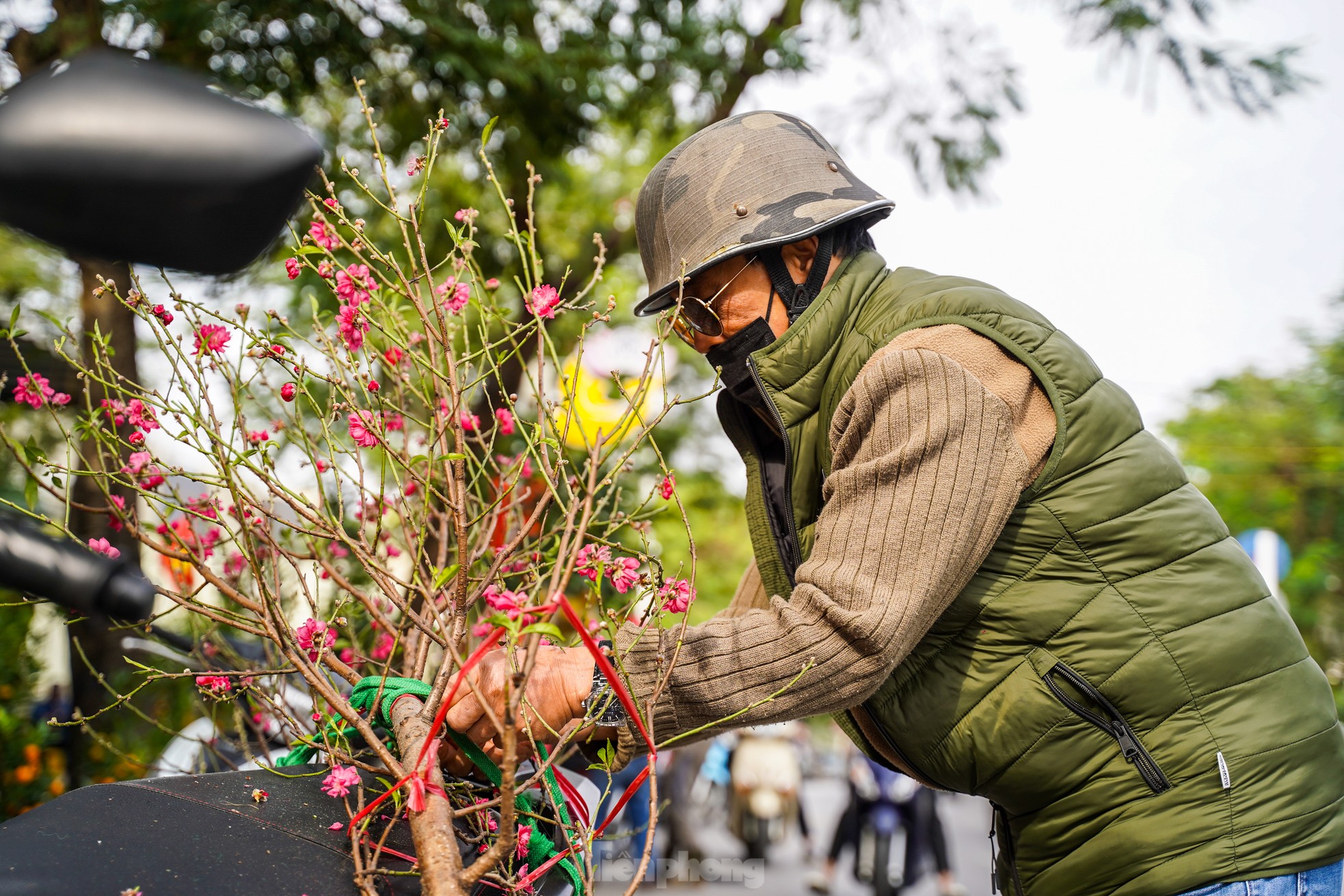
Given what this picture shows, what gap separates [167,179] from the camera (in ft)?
3.03

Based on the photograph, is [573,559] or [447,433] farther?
[447,433]

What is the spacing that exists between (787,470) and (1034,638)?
1.60 ft

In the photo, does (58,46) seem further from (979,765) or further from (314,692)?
(979,765)

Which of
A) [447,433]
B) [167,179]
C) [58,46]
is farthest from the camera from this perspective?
[58,46]

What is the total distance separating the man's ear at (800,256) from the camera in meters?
1.79

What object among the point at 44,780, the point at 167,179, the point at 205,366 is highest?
the point at 205,366

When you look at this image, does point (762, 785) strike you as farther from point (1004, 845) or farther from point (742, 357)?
point (742, 357)

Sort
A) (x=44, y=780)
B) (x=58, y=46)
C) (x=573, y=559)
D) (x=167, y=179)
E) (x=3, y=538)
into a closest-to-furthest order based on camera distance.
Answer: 1. (x=167, y=179)
2. (x=573, y=559)
3. (x=3, y=538)
4. (x=58, y=46)
5. (x=44, y=780)

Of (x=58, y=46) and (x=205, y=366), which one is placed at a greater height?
(x=58, y=46)

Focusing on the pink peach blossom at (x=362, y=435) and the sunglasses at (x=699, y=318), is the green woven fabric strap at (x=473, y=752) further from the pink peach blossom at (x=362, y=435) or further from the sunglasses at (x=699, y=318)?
the sunglasses at (x=699, y=318)

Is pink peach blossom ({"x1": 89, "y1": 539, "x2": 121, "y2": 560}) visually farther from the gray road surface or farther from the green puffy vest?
the gray road surface

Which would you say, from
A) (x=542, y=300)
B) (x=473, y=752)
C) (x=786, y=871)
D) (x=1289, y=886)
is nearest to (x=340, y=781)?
(x=473, y=752)

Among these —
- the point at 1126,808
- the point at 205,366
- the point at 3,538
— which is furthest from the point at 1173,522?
the point at 3,538

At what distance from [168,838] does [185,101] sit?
2.77ft
